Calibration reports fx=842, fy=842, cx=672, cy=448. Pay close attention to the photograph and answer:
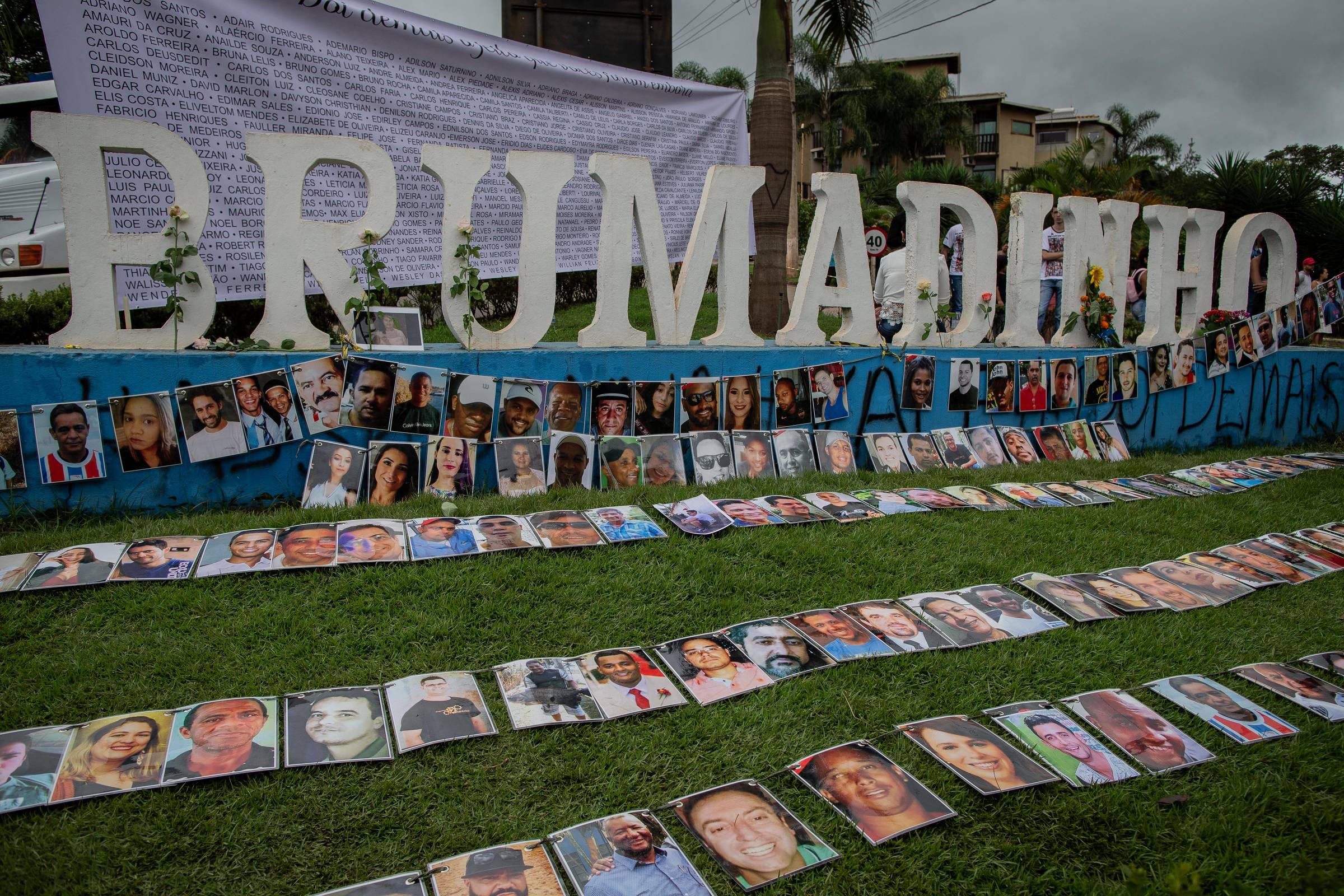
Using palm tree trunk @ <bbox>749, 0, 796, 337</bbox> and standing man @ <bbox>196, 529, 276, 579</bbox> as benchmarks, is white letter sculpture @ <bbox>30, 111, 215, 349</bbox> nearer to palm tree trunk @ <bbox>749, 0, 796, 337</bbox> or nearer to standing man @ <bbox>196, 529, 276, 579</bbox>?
standing man @ <bbox>196, 529, 276, 579</bbox>

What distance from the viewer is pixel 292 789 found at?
7.68 feet

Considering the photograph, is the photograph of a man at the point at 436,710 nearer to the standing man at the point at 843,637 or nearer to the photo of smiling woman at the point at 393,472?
the standing man at the point at 843,637

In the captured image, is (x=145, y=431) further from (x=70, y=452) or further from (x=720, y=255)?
(x=720, y=255)

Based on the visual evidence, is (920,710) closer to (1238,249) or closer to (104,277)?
(104,277)

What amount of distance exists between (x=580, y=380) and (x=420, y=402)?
3.06 feet

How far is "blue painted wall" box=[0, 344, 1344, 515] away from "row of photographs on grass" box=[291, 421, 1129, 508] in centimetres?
15

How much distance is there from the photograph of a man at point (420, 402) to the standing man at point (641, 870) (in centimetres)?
269

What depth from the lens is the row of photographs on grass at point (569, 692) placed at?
2365mm

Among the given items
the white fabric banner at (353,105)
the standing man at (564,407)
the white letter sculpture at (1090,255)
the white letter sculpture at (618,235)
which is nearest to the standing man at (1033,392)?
the white letter sculpture at (1090,255)

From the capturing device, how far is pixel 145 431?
398cm

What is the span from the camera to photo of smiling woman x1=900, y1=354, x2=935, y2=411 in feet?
19.4

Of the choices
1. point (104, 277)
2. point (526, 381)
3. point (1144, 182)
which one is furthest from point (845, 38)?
point (1144, 182)

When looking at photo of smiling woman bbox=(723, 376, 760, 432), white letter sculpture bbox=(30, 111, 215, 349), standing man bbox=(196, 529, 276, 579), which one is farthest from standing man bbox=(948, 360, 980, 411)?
white letter sculpture bbox=(30, 111, 215, 349)

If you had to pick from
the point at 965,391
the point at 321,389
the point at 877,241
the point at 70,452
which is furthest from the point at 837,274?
the point at 877,241
